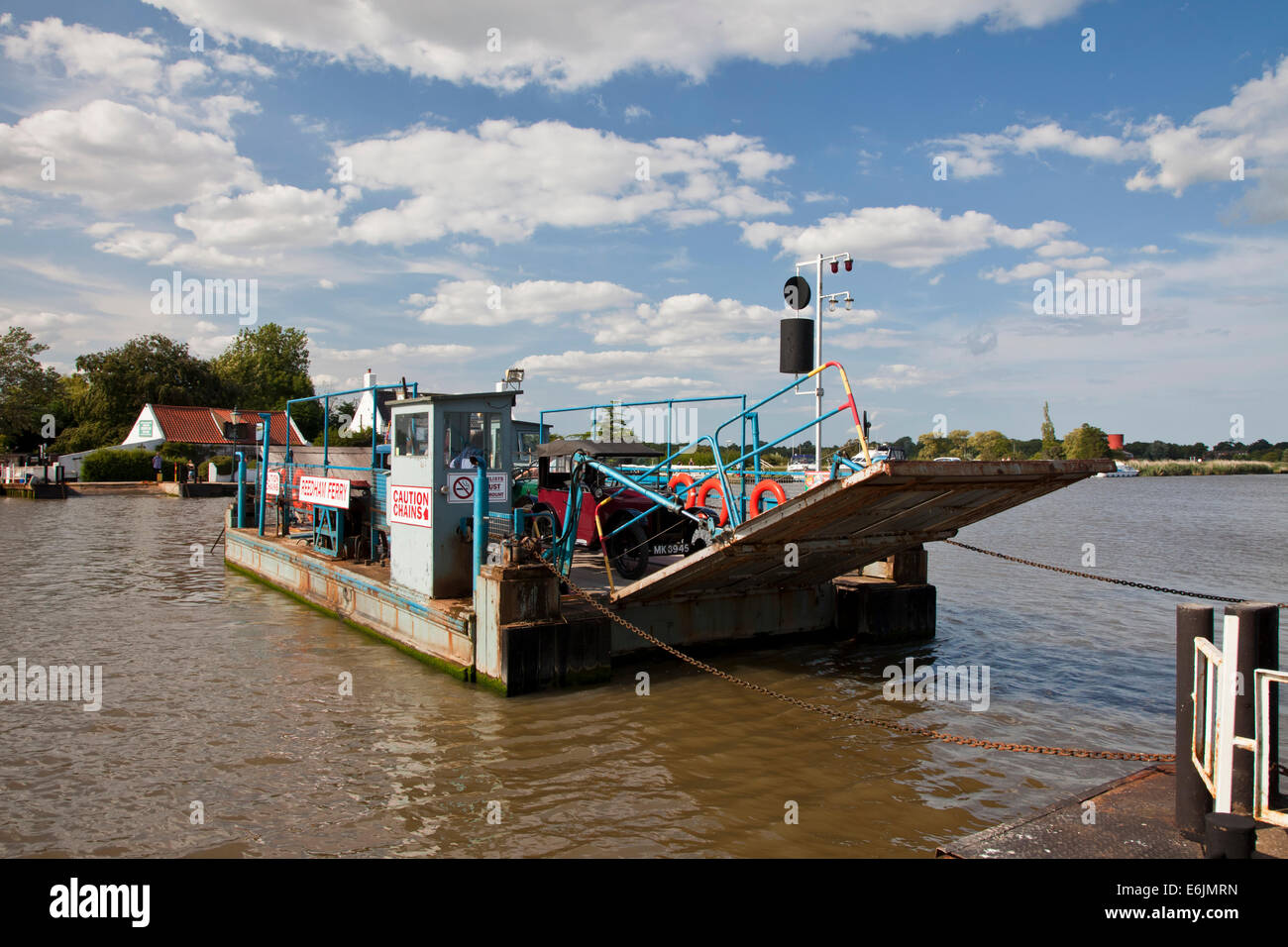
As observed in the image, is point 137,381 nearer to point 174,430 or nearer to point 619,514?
point 174,430

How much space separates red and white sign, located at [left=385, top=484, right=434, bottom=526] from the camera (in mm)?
10461

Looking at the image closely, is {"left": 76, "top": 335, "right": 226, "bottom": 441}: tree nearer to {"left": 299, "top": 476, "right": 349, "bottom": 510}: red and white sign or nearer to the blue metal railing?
{"left": 299, "top": 476, "right": 349, "bottom": 510}: red and white sign

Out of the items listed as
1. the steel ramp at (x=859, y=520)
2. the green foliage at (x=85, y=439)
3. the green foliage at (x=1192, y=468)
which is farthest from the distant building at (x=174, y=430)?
the green foliage at (x=1192, y=468)

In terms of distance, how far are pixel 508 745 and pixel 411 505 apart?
3.96m

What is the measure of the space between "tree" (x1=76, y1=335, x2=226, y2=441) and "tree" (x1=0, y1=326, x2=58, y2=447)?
3429 millimetres

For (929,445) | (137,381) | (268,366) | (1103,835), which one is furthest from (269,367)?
(1103,835)

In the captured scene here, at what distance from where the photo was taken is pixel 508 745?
7.95 metres

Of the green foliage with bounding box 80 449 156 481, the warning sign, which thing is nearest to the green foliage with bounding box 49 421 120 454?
the green foliage with bounding box 80 449 156 481

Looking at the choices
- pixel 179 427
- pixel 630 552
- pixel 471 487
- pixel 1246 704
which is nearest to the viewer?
pixel 1246 704

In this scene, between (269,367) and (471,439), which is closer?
(471,439)

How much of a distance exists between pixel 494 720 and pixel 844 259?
329 inches

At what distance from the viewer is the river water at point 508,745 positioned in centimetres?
623

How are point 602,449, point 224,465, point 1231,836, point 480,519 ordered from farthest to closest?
point 224,465 < point 602,449 < point 480,519 < point 1231,836
